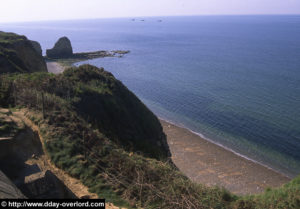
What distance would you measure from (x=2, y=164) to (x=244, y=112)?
132 ft

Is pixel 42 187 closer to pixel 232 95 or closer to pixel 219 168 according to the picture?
pixel 219 168

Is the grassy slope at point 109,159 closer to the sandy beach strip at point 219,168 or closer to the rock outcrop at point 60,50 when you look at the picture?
the sandy beach strip at point 219,168

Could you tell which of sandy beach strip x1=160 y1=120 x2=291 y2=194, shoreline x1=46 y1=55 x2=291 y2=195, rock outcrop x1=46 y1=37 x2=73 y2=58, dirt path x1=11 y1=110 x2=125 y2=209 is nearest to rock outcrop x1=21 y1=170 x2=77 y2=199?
dirt path x1=11 y1=110 x2=125 y2=209

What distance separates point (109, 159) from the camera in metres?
11.2

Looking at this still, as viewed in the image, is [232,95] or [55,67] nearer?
[232,95]

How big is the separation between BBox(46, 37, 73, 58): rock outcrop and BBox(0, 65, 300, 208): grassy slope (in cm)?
7705

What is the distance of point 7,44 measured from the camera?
4241 cm

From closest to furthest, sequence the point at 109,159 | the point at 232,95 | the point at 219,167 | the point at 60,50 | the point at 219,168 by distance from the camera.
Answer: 1. the point at 109,159
2. the point at 219,168
3. the point at 219,167
4. the point at 232,95
5. the point at 60,50

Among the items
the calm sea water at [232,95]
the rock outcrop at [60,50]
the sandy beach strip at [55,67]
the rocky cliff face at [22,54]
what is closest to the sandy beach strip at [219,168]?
the calm sea water at [232,95]

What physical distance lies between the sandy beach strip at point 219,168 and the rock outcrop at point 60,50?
234 feet

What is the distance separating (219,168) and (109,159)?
19.9m

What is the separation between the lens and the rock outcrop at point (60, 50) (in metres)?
89.4

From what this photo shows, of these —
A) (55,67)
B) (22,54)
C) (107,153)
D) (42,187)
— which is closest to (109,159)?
(107,153)

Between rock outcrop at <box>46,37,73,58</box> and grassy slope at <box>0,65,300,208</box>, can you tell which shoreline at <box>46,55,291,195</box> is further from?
rock outcrop at <box>46,37,73,58</box>
